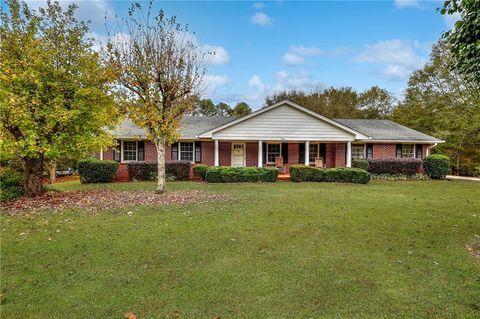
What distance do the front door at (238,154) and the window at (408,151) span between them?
1137cm

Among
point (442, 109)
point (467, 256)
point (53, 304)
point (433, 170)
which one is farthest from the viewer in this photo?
point (442, 109)

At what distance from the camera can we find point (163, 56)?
11.6 metres

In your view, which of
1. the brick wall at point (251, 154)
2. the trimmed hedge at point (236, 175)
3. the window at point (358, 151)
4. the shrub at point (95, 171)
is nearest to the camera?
the shrub at point (95, 171)

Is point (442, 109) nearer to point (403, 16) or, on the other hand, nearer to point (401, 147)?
point (401, 147)

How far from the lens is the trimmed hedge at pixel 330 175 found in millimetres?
16188

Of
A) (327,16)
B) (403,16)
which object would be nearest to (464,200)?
(403,16)

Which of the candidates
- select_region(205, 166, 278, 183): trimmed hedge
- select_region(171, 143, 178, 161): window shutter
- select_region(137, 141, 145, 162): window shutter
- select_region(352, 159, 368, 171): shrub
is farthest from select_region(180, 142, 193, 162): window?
select_region(352, 159, 368, 171): shrub

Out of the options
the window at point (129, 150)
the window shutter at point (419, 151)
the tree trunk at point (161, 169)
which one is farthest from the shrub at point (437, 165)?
the window at point (129, 150)

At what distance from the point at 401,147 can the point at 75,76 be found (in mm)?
20417

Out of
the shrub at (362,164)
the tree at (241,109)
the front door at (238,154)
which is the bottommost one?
the shrub at (362,164)

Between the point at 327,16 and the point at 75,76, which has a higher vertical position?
the point at 327,16

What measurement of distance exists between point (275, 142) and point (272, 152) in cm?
90

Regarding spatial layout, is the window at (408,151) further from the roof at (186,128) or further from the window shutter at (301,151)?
the roof at (186,128)

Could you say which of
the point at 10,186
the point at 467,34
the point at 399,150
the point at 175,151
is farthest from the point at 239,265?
the point at 399,150
